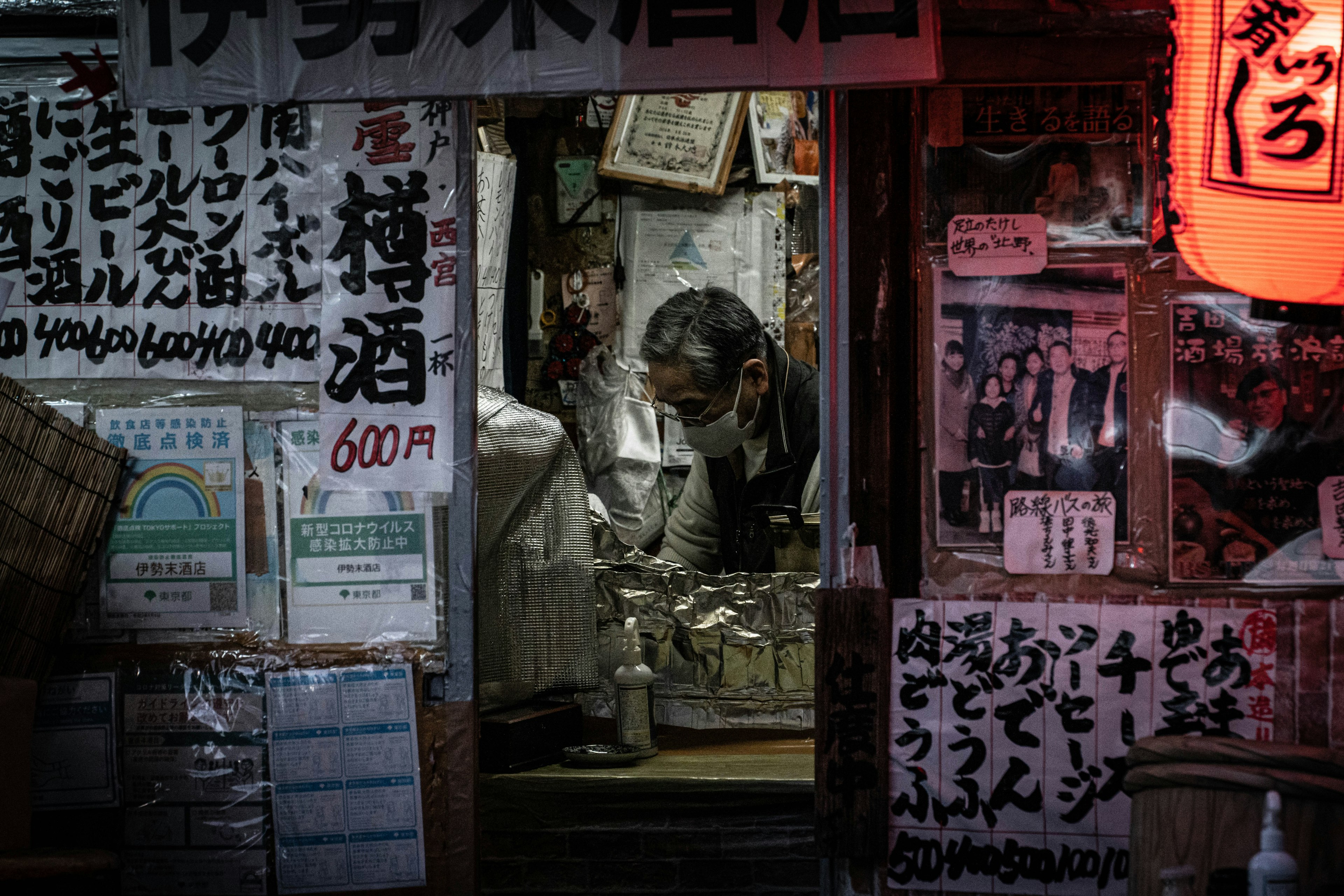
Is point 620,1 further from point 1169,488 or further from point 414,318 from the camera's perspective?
point 1169,488

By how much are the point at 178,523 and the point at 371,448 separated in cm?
71

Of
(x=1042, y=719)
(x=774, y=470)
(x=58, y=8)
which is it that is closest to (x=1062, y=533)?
(x=1042, y=719)

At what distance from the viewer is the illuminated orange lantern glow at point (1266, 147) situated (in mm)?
2717

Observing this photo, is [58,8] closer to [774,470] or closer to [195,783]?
[195,783]

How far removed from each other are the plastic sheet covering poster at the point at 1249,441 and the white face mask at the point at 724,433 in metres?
2.28

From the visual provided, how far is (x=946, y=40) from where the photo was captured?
332cm

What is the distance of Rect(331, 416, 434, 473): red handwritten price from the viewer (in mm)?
3582

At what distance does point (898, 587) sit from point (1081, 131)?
1489mm

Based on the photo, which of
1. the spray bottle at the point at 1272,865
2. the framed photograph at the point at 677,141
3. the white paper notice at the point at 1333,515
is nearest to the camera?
the spray bottle at the point at 1272,865

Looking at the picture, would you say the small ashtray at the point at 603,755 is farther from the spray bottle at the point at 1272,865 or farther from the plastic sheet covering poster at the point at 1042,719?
the spray bottle at the point at 1272,865

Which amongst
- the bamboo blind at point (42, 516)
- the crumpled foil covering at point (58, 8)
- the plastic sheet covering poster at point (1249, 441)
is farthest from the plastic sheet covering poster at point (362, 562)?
the plastic sheet covering poster at point (1249, 441)

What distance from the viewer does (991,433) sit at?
134 inches

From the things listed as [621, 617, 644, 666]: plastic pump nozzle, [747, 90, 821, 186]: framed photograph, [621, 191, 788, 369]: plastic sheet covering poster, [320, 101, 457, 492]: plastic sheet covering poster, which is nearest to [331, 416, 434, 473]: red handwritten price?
[320, 101, 457, 492]: plastic sheet covering poster

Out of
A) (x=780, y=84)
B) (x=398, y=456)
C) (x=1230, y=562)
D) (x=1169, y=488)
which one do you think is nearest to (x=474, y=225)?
(x=398, y=456)
